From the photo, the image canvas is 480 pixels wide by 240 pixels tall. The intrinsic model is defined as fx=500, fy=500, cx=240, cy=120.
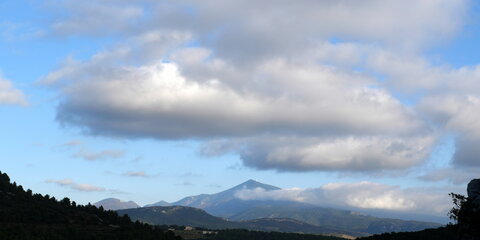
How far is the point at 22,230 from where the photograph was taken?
187500mm

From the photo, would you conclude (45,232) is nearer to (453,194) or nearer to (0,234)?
(0,234)

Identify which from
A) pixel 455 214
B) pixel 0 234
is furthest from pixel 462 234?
pixel 0 234

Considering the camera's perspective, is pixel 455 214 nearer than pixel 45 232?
Yes

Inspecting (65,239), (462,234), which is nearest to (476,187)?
(462,234)

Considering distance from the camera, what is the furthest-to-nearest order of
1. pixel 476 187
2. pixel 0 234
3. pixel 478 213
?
1. pixel 0 234
2. pixel 476 187
3. pixel 478 213

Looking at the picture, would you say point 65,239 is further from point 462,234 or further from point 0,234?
point 462,234

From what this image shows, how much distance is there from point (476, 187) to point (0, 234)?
15534 centimetres

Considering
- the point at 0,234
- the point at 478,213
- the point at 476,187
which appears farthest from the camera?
the point at 0,234

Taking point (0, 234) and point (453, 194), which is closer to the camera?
point (453, 194)

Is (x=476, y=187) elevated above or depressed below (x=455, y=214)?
above

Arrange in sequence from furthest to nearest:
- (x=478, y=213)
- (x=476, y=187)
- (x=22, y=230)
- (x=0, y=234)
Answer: (x=22, y=230)
(x=0, y=234)
(x=476, y=187)
(x=478, y=213)

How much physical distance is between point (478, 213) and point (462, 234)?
6538mm

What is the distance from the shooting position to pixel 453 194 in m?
95.4

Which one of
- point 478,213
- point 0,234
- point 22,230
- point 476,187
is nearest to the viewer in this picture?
point 478,213
